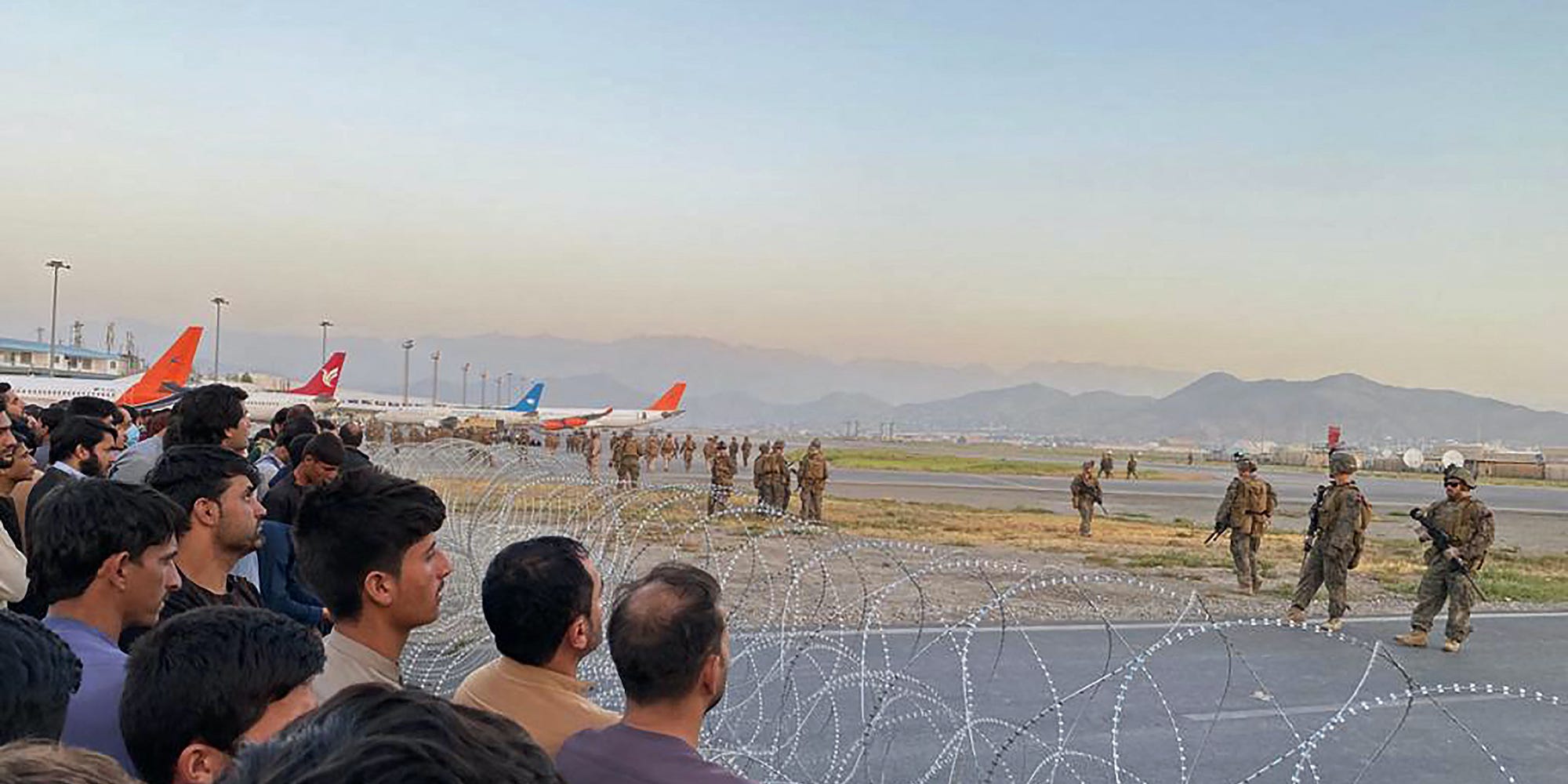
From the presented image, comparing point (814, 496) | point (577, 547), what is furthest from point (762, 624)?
point (814, 496)

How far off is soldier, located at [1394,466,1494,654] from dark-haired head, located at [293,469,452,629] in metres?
9.70

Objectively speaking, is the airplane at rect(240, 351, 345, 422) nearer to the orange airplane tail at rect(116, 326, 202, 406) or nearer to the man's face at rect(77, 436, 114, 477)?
the orange airplane tail at rect(116, 326, 202, 406)

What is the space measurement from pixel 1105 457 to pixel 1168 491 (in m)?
6.63

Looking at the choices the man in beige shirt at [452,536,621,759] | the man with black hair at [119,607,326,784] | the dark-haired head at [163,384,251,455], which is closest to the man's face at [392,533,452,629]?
the man in beige shirt at [452,536,621,759]

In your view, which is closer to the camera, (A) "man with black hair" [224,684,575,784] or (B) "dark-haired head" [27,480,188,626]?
(A) "man with black hair" [224,684,575,784]

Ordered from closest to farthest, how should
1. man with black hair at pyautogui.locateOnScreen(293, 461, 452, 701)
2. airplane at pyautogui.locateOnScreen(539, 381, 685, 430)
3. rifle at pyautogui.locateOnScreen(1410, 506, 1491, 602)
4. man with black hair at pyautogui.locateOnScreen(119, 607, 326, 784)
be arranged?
man with black hair at pyautogui.locateOnScreen(119, 607, 326, 784) < man with black hair at pyautogui.locateOnScreen(293, 461, 452, 701) < rifle at pyautogui.locateOnScreen(1410, 506, 1491, 602) < airplane at pyautogui.locateOnScreen(539, 381, 685, 430)

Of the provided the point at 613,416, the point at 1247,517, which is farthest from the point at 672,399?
the point at 1247,517

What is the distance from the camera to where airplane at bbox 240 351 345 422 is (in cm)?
4769

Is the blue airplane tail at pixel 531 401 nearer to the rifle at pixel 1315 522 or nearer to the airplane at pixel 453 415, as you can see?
the airplane at pixel 453 415

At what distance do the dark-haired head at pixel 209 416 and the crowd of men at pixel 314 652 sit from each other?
4.78 feet

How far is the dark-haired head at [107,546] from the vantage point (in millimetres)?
3064

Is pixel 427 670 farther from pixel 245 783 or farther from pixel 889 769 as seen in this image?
pixel 245 783

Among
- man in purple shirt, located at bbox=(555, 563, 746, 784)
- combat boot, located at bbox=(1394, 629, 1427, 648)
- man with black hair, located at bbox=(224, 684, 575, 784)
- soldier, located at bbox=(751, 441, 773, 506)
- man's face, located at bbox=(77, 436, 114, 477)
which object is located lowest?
combat boot, located at bbox=(1394, 629, 1427, 648)

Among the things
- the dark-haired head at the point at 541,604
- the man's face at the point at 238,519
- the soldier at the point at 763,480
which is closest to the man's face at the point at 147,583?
the man's face at the point at 238,519
